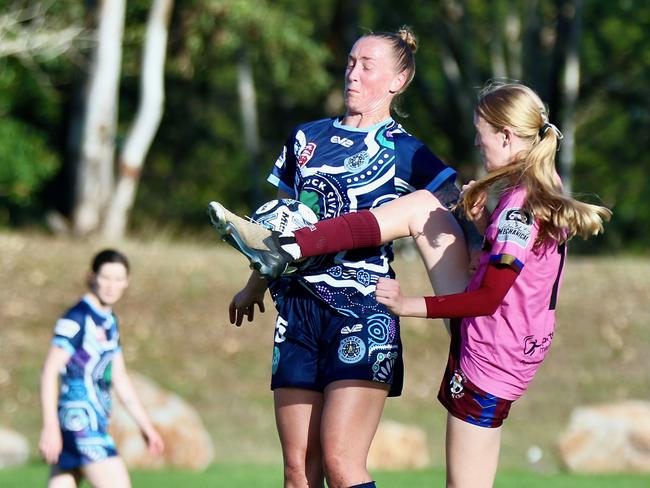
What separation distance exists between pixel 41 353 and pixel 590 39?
68.3 feet

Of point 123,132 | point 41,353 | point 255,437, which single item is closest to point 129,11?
point 123,132

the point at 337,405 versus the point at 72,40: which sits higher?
the point at 72,40

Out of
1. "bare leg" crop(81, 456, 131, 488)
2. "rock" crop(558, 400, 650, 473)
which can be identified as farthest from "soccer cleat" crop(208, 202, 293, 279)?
"rock" crop(558, 400, 650, 473)

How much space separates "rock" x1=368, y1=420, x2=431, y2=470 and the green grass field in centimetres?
106

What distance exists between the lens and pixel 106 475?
244 inches

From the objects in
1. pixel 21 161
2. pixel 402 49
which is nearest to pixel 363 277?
pixel 402 49

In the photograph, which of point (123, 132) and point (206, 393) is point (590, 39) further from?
point (206, 393)

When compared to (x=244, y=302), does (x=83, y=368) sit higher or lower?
lower

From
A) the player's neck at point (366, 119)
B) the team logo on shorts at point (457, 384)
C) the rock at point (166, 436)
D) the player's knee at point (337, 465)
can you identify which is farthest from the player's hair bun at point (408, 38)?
the rock at point (166, 436)

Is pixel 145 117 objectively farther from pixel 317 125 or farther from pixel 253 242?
pixel 253 242

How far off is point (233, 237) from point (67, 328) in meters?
2.14

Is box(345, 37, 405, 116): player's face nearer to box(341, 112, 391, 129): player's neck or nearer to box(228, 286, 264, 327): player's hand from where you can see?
box(341, 112, 391, 129): player's neck

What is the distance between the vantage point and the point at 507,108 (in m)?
4.57

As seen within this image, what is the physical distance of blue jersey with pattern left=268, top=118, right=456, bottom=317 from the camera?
480 centimetres
